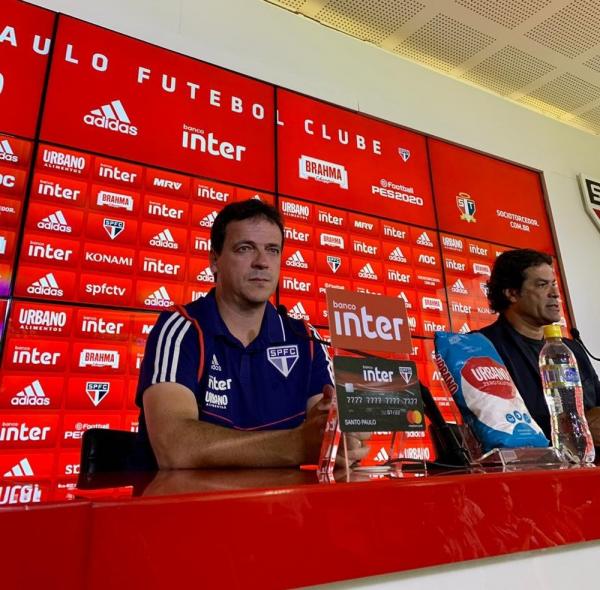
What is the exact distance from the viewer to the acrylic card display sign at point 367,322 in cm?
59

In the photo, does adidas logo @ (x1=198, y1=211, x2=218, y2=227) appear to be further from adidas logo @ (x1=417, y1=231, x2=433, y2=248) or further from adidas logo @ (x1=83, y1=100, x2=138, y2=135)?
adidas logo @ (x1=417, y1=231, x2=433, y2=248)

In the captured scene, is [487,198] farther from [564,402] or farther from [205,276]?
[564,402]

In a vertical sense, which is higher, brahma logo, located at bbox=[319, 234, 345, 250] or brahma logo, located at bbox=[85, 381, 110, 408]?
brahma logo, located at bbox=[319, 234, 345, 250]

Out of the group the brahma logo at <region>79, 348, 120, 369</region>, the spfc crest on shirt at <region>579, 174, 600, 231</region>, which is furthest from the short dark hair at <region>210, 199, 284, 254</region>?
the spfc crest on shirt at <region>579, 174, 600, 231</region>

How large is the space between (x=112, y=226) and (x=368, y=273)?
1206mm

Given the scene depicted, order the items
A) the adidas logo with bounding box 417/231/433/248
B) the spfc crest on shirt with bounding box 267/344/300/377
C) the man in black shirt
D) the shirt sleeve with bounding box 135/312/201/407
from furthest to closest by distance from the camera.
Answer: the adidas logo with bounding box 417/231/433/248
the man in black shirt
the spfc crest on shirt with bounding box 267/344/300/377
the shirt sleeve with bounding box 135/312/201/407

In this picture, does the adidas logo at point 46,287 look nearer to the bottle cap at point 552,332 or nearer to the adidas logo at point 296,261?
the adidas logo at point 296,261

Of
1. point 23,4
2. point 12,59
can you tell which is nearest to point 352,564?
point 12,59

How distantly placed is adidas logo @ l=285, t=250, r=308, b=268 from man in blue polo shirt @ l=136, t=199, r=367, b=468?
0.88 meters

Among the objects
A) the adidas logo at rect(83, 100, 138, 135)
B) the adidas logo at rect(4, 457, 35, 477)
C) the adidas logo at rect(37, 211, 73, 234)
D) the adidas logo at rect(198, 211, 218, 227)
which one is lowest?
the adidas logo at rect(4, 457, 35, 477)

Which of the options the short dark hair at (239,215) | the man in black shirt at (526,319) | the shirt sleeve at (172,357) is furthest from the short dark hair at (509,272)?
the shirt sleeve at (172,357)

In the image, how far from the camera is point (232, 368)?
3.76ft

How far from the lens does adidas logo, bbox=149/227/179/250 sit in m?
1.96

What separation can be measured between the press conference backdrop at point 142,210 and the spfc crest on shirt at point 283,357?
13.4 inches
